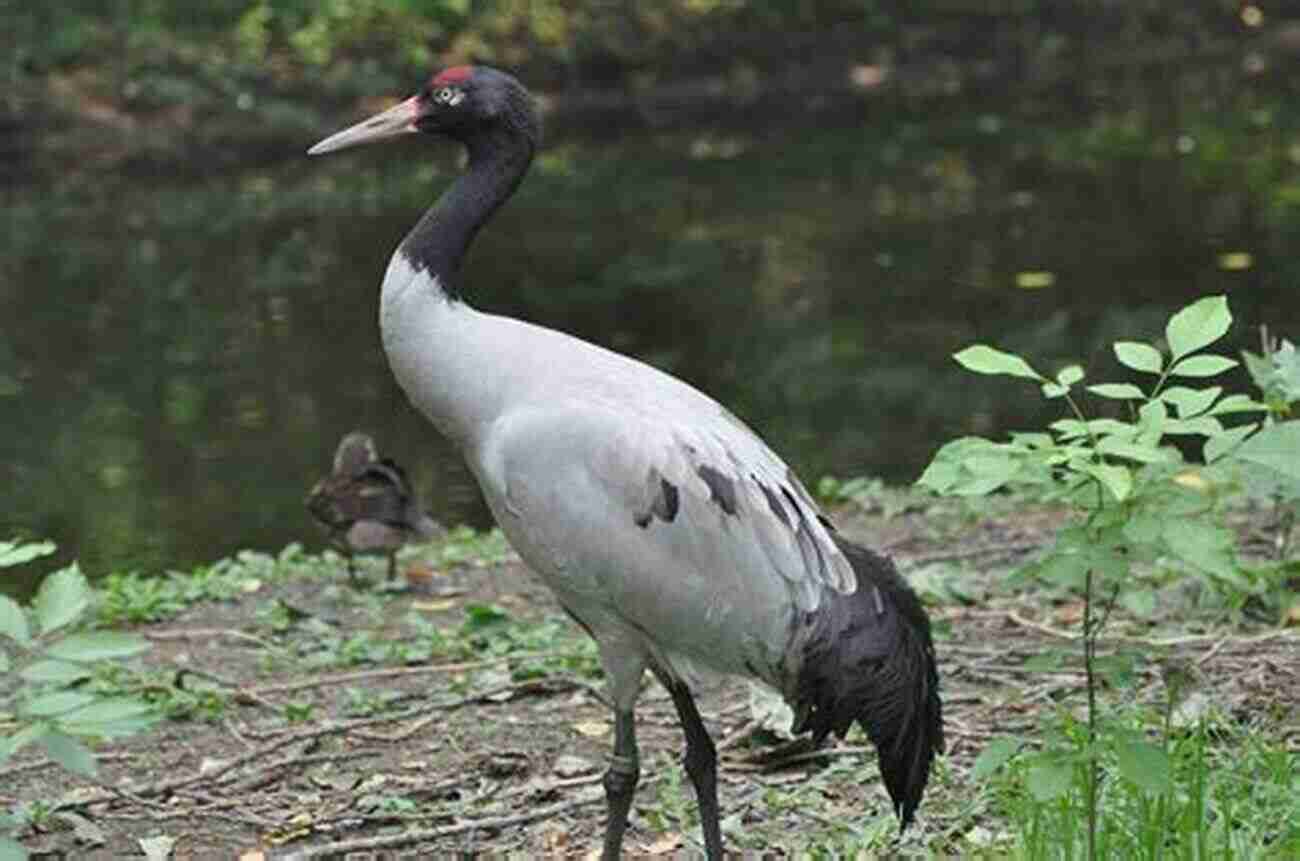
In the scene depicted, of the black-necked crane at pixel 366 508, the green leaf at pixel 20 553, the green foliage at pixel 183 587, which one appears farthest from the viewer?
the black-necked crane at pixel 366 508

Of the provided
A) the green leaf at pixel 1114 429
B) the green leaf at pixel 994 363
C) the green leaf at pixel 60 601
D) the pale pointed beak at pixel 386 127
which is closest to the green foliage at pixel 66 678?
the green leaf at pixel 60 601

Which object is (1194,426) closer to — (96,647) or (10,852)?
(96,647)

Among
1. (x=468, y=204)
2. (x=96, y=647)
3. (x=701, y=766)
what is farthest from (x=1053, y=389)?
(x=468, y=204)

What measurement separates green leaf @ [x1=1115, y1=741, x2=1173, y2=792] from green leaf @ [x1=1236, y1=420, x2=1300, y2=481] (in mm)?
479

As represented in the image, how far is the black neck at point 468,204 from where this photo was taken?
4.96 metres

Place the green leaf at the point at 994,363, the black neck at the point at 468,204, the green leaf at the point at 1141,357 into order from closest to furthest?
the green leaf at the point at 994,363
the green leaf at the point at 1141,357
the black neck at the point at 468,204

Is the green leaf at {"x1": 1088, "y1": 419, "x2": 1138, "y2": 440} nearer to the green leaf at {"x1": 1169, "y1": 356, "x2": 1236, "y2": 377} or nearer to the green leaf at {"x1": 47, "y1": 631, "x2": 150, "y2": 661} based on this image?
the green leaf at {"x1": 1169, "y1": 356, "x2": 1236, "y2": 377}

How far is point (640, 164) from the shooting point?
18719 millimetres

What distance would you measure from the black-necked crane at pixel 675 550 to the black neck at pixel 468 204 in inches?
8.0

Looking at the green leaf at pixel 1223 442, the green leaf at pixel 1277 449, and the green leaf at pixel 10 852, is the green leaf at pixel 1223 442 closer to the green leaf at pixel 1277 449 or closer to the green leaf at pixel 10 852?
the green leaf at pixel 1277 449

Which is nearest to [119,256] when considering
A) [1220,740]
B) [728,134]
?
[728,134]

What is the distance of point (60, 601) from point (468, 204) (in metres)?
1.80

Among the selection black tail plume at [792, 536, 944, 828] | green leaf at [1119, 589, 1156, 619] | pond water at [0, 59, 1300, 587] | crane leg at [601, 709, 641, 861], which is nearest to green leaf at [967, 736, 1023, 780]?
black tail plume at [792, 536, 944, 828]

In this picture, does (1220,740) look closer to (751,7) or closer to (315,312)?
(315,312)
